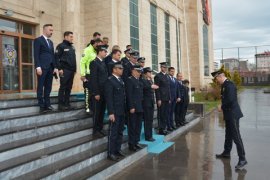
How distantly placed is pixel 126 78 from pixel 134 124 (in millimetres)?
1024

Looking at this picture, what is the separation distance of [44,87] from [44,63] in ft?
1.69

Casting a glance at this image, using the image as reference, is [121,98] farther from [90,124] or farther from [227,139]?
[227,139]

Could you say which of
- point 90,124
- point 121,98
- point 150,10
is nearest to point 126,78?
point 121,98

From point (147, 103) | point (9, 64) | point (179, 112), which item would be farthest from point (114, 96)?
point (9, 64)

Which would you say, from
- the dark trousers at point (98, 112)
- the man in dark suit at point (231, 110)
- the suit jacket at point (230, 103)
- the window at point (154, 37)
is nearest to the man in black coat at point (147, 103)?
the dark trousers at point (98, 112)

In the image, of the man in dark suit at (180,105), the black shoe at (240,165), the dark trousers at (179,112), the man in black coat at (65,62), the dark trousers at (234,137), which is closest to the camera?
the black shoe at (240,165)

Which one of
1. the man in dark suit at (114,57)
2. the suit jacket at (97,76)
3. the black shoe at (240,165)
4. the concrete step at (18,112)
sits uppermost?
the man in dark suit at (114,57)

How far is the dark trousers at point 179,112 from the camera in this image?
32.9 ft

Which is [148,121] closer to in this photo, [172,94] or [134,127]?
[134,127]

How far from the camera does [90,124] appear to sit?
22.5 feet

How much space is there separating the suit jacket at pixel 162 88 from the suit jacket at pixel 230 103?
2.31 metres

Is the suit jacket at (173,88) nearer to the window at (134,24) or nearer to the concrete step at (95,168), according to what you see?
the concrete step at (95,168)

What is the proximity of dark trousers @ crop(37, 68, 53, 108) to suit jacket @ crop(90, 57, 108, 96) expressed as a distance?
987mm

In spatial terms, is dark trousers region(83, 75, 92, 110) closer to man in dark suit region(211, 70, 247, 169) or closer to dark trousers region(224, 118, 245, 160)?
man in dark suit region(211, 70, 247, 169)
